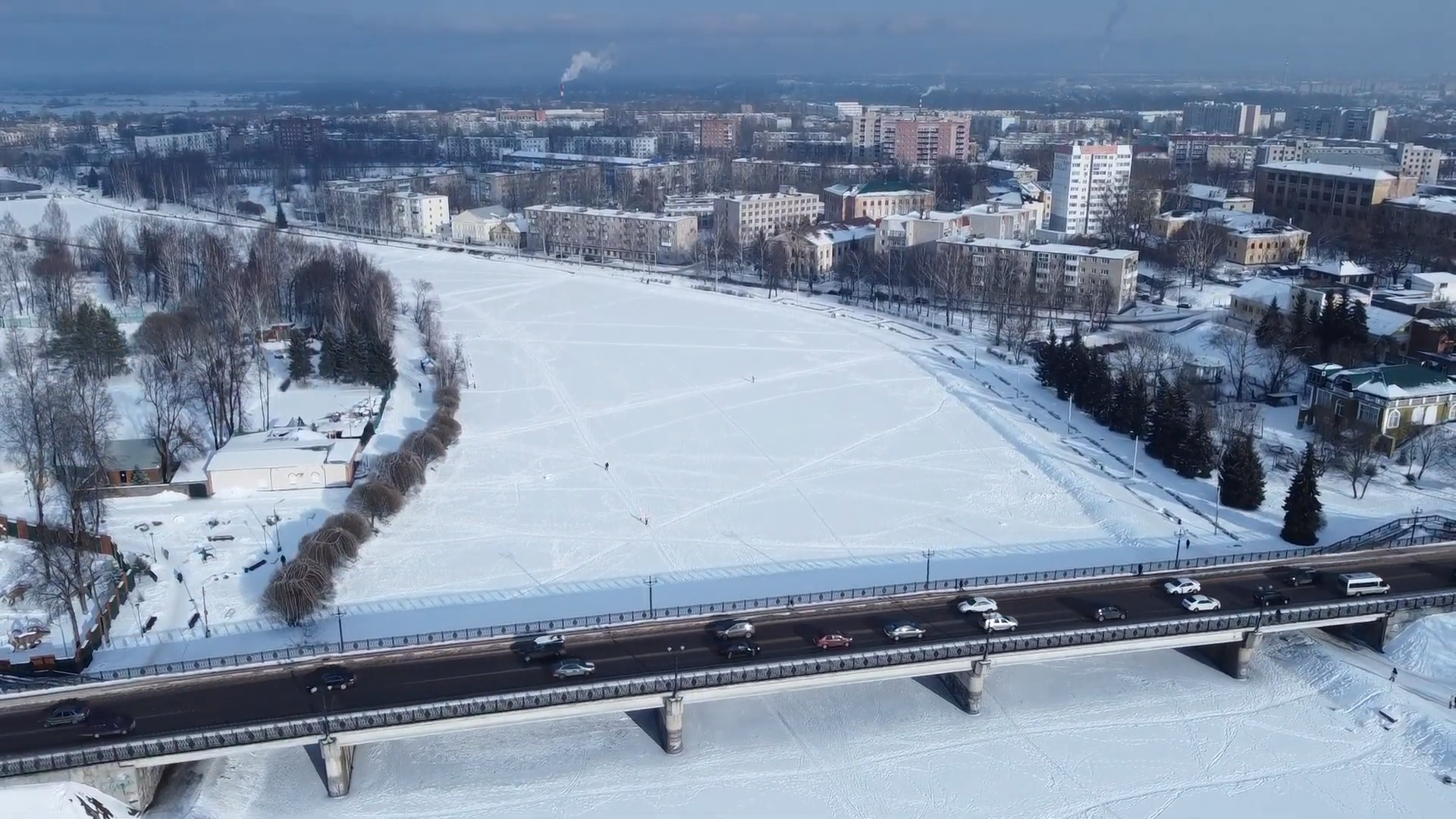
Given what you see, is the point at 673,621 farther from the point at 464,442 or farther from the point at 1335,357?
the point at 1335,357

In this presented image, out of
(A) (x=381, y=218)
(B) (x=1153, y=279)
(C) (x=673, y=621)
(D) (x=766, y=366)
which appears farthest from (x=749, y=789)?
(A) (x=381, y=218)

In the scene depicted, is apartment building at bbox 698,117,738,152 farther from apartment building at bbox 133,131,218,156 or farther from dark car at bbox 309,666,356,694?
dark car at bbox 309,666,356,694

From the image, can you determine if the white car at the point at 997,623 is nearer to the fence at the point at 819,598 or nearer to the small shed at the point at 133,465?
the fence at the point at 819,598

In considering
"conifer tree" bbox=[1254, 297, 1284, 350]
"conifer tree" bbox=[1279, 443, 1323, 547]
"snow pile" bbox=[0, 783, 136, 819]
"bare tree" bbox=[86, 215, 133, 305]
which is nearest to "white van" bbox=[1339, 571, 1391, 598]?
"conifer tree" bbox=[1279, 443, 1323, 547]

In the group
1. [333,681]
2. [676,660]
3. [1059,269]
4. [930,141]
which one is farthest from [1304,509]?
[930,141]

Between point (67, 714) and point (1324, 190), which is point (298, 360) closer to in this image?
point (67, 714)

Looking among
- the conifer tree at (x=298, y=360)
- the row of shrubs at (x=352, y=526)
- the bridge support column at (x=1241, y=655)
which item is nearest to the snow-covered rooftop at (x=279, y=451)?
the row of shrubs at (x=352, y=526)
